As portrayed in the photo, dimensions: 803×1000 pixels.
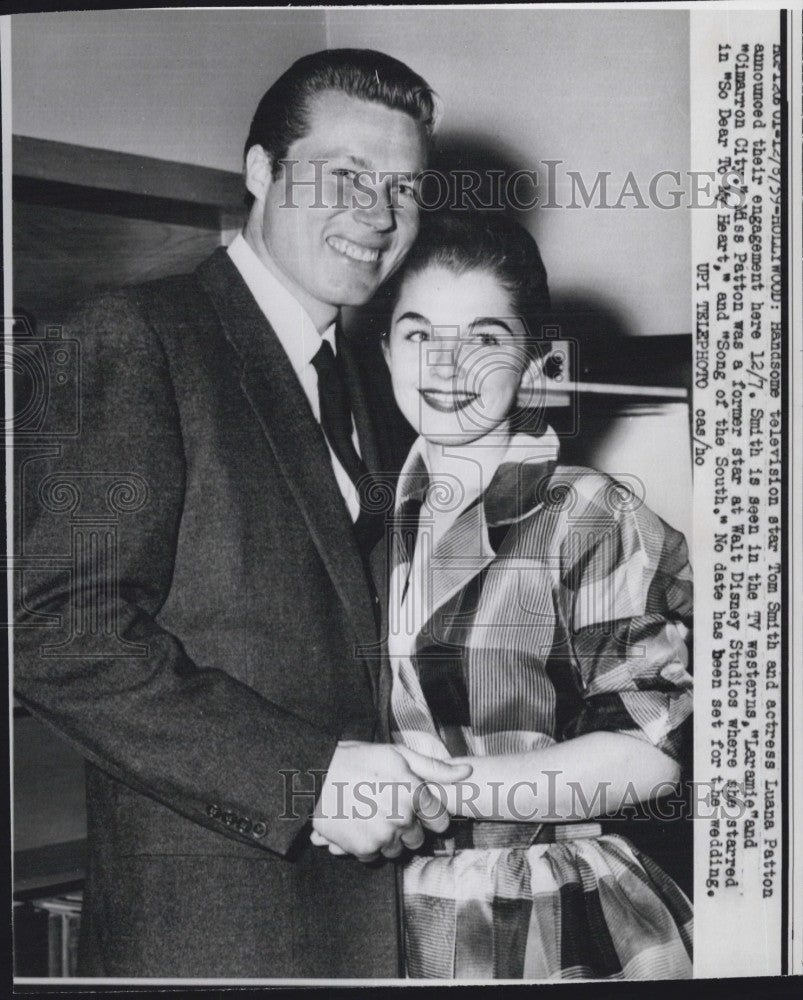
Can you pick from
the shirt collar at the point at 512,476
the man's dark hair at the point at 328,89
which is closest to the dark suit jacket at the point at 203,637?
the shirt collar at the point at 512,476

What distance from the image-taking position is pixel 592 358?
1420mm

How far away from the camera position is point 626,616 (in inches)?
55.6

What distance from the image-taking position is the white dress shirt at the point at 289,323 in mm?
1393

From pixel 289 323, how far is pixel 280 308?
0.02 metres

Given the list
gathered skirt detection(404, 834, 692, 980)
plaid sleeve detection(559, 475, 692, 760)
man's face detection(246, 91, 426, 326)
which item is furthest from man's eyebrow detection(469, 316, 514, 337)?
gathered skirt detection(404, 834, 692, 980)

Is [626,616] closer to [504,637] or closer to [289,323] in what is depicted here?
[504,637]

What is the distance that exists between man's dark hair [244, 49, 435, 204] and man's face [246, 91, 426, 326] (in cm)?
1

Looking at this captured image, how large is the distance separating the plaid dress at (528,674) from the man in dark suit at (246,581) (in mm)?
56

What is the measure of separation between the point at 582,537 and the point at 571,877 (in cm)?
48

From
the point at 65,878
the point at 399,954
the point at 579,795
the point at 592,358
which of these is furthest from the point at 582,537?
the point at 65,878

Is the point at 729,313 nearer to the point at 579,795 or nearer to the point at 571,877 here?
the point at 579,795

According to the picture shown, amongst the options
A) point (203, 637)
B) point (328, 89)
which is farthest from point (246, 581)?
point (328, 89)

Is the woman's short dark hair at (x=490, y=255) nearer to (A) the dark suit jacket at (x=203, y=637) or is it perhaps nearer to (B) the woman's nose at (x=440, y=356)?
(B) the woman's nose at (x=440, y=356)

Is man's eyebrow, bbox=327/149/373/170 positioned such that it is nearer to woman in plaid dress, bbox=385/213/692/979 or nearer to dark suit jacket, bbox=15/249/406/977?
woman in plaid dress, bbox=385/213/692/979
